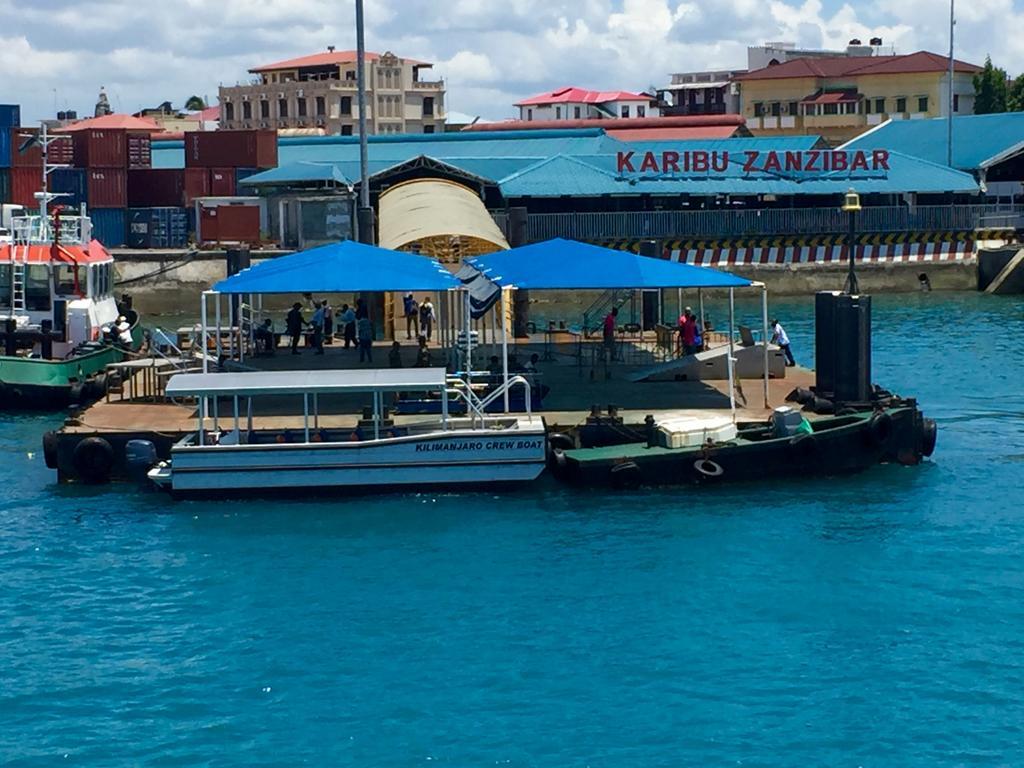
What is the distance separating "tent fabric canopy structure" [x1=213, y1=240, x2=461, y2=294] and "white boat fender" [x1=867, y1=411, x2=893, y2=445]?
784 centimetres

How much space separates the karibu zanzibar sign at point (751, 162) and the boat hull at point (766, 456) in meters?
39.4

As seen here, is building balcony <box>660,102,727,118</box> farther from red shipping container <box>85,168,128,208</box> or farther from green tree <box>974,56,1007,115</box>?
red shipping container <box>85,168,128,208</box>

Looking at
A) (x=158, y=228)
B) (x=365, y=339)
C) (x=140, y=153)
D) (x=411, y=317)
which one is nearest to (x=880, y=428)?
(x=365, y=339)

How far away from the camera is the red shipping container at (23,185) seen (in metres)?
67.1

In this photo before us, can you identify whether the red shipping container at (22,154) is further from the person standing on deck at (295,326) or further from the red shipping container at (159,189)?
the person standing on deck at (295,326)

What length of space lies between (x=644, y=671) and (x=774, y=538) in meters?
6.30

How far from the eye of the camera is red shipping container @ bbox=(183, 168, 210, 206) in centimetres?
7262

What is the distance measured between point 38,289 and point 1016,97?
277 ft

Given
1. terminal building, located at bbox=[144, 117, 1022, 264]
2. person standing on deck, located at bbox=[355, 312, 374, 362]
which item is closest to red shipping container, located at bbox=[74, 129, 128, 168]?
terminal building, located at bbox=[144, 117, 1022, 264]

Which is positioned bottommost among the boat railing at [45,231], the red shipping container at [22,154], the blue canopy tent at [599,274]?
the blue canopy tent at [599,274]

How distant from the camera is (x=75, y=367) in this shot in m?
39.0

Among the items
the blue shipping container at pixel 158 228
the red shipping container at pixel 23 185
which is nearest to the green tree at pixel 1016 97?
the blue shipping container at pixel 158 228

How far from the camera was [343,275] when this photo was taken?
32.2 meters

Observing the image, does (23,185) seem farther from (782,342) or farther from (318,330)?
(782,342)
